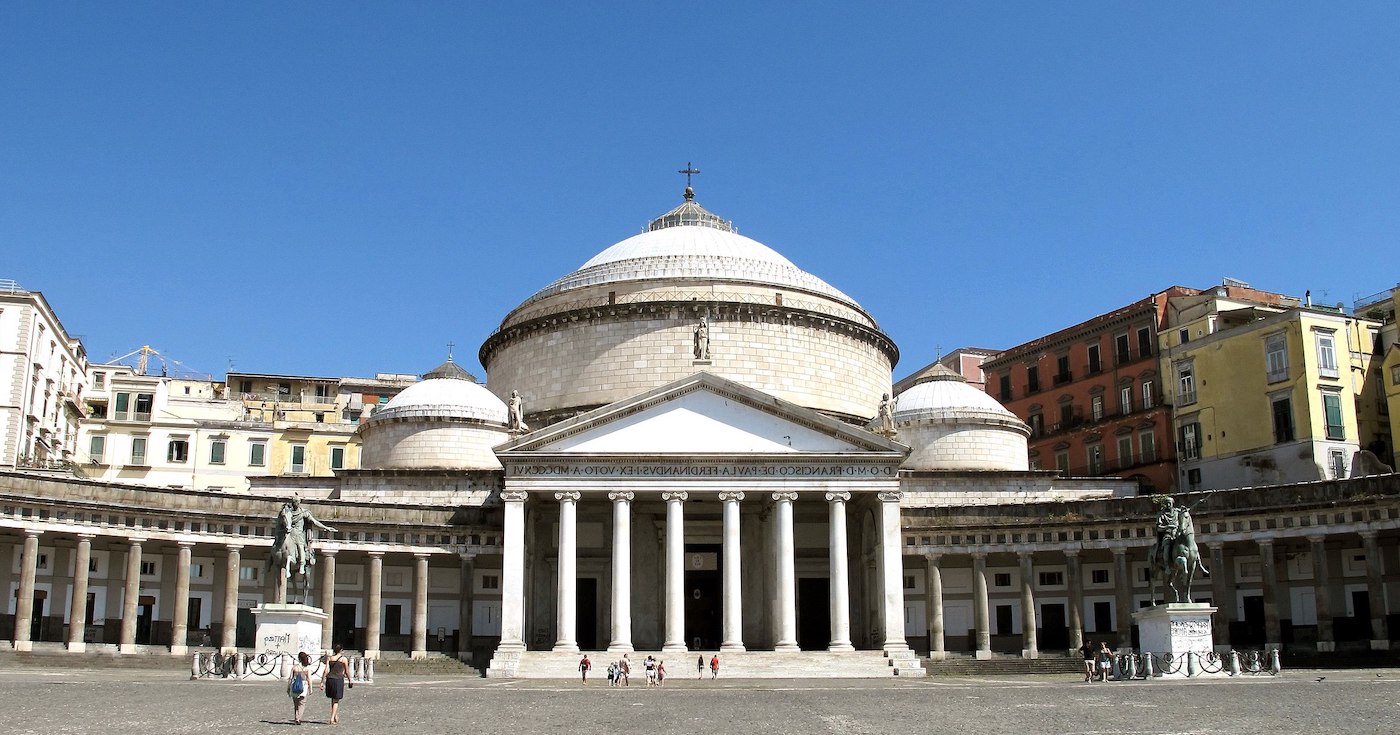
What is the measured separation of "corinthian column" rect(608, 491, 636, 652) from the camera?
157ft

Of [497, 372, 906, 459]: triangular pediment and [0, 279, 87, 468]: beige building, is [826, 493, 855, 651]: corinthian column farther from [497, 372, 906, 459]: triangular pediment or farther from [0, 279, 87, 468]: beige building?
[0, 279, 87, 468]: beige building

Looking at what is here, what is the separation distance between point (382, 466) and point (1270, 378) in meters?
39.3

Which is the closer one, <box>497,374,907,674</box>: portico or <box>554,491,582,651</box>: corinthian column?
<box>554,491,582,651</box>: corinthian column

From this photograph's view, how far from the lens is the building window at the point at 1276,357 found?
60156 millimetres

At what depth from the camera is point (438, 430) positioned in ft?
203

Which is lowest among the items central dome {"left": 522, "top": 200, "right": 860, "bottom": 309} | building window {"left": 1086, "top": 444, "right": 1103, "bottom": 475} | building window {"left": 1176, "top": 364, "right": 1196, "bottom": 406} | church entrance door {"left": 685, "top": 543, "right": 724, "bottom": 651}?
church entrance door {"left": 685, "top": 543, "right": 724, "bottom": 651}

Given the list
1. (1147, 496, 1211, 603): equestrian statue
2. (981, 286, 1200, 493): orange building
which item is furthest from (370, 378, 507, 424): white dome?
(1147, 496, 1211, 603): equestrian statue

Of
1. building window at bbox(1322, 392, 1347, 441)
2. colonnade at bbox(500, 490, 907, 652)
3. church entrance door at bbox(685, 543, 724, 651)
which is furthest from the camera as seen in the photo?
building window at bbox(1322, 392, 1347, 441)

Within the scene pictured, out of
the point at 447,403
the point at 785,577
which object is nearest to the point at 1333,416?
the point at 785,577

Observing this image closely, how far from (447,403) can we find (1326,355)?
38233 millimetres

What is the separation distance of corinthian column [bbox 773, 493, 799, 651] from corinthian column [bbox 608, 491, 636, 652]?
17.2 ft

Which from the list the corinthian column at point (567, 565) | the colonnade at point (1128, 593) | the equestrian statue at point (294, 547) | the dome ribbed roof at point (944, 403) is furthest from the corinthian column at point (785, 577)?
the equestrian statue at point (294, 547)

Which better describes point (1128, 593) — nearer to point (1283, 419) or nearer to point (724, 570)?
point (1283, 419)

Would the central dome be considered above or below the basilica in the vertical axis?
above
